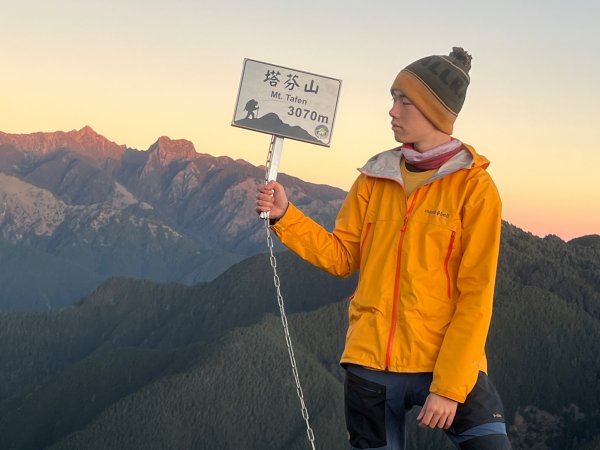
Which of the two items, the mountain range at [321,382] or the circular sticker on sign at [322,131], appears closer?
the circular sticker on sign at [322,131]

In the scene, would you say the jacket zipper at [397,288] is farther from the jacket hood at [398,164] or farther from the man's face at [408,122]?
the man's face at [408,122]

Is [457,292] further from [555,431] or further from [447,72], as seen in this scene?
[555,431]

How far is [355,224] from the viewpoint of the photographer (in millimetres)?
6633

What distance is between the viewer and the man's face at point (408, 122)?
242 inches

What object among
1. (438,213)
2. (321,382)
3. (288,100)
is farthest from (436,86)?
(321,382)

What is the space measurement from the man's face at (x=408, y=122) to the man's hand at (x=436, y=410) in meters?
2.11

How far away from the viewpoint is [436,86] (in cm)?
601

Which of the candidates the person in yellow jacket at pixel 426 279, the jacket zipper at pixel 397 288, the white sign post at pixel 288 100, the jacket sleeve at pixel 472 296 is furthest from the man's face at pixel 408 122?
the white sign post at pixel 288 100

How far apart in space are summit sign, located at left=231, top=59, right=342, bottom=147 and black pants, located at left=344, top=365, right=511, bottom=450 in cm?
246

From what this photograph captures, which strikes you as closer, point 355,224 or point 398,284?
point 398,284

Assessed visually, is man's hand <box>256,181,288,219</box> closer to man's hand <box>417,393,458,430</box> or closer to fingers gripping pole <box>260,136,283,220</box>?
fingers gripping pole <box>260,136,283,220</box>

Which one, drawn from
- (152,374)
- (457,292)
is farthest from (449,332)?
(152,374)

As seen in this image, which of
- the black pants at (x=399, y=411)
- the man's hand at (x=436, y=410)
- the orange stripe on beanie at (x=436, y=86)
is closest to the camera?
the man's hand at (x=436, y=410)

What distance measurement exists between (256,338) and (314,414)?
87.8 feet
